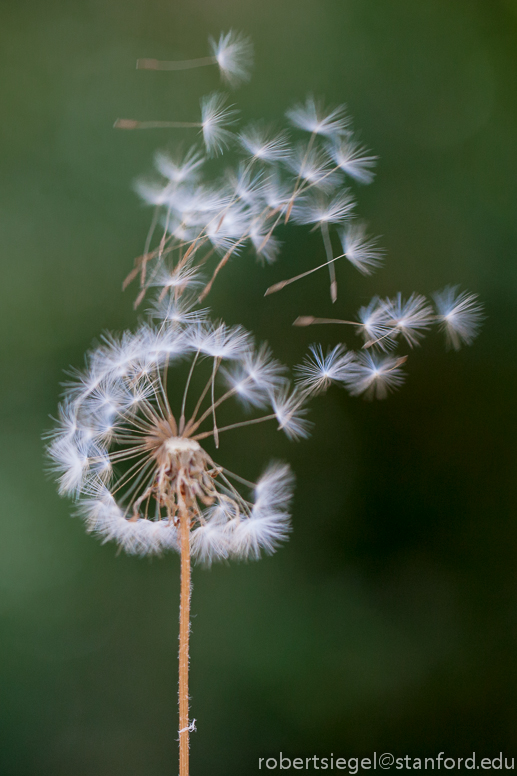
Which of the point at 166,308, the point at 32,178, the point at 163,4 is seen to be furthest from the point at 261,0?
the point at 166,308

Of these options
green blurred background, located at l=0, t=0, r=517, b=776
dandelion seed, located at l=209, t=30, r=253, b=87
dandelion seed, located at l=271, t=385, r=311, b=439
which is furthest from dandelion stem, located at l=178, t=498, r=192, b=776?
dandelion seed, located at l=209, t=30, r=253, b=87

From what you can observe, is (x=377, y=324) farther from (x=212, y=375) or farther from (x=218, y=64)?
(x=218, y=64)

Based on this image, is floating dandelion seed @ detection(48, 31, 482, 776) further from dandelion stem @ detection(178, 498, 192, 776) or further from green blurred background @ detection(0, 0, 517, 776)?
green blurred background @ detection(0, 0, 517, 776)

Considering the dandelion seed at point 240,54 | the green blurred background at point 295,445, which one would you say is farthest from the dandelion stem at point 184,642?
the dandelion seed at point 240,54

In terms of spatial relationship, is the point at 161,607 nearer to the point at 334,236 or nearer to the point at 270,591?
the point at 270,591

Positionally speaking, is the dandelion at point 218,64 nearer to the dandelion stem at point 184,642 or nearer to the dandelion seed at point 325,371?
the dandelion seed at point 325,371

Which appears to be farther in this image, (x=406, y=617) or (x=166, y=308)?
(x=406, y=617)

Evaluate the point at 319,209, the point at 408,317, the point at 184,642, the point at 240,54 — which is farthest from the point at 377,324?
the point at 240,54

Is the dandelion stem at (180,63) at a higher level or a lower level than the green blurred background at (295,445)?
higher

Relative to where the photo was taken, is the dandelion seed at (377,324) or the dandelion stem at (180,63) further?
the dandelion stem at (180,63)
